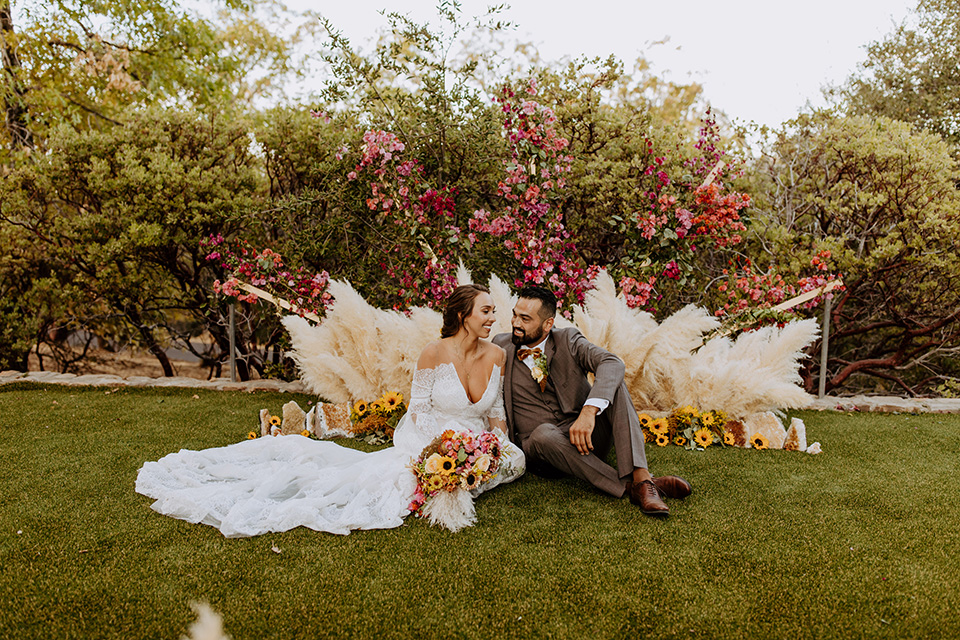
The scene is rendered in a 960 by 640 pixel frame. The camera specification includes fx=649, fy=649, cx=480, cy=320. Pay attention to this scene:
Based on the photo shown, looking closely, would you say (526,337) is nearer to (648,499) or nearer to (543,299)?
(543,299)

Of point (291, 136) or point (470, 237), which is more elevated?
point (291, 136)

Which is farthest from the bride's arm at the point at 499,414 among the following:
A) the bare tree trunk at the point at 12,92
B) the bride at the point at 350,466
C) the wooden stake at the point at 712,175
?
the bare tree trunk at the point at 12,92

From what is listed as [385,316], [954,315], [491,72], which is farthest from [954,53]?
[385,316]

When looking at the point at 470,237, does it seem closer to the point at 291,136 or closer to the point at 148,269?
the point at 291,136

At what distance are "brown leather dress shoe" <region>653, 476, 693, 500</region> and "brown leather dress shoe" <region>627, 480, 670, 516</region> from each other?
0.17 meters

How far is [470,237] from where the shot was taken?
18.6 feet

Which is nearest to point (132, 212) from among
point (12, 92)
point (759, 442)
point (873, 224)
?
point (12, 92)

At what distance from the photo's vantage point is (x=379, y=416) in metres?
4.50

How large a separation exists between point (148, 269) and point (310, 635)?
20.3 feet

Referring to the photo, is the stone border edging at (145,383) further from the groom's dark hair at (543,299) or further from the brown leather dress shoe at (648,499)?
the brown leather dress shoe at (648,499)

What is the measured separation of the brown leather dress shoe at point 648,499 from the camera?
9.86 ft

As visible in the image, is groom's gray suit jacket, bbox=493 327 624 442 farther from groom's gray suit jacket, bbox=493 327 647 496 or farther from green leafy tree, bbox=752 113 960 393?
green leafy tree, bbox=752 113 960 393

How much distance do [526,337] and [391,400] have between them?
1259 mm

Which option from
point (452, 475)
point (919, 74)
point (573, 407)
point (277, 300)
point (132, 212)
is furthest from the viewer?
point (919, 74)
